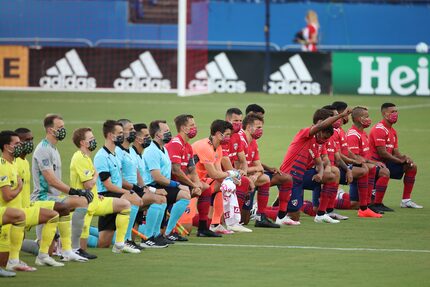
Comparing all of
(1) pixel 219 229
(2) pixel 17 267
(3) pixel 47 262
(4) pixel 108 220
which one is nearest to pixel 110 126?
(4) pixel 108 220

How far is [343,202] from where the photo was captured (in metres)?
17.9

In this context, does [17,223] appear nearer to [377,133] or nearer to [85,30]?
[377,133]

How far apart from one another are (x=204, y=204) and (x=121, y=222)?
6.08 ft

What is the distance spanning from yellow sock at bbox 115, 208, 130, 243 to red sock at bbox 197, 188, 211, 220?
66.2 inches

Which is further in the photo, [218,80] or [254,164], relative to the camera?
[218,80]

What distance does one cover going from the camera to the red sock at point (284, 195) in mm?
16109

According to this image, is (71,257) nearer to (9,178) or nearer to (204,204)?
(9,178)

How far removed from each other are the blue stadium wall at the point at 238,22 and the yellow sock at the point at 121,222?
2948cm

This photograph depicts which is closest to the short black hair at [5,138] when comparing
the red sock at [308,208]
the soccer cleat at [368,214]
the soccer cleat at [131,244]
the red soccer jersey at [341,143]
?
the soccer cleat at [131,244]

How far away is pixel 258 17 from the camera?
43.2 metres

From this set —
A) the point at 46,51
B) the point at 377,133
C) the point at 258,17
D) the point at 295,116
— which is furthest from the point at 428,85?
the point at 377,133

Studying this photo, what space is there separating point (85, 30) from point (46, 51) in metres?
6.98

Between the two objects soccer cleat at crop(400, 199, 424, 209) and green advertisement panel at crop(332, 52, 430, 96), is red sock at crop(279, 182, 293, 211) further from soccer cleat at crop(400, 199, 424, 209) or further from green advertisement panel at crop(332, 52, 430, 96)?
green advertisement panel at crop(332, 52, 430, 96)

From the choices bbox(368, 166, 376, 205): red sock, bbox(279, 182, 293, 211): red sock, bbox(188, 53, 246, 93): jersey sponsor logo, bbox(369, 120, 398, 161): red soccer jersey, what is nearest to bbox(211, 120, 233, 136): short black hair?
bbox(279, 182, 293, 211): red sock
